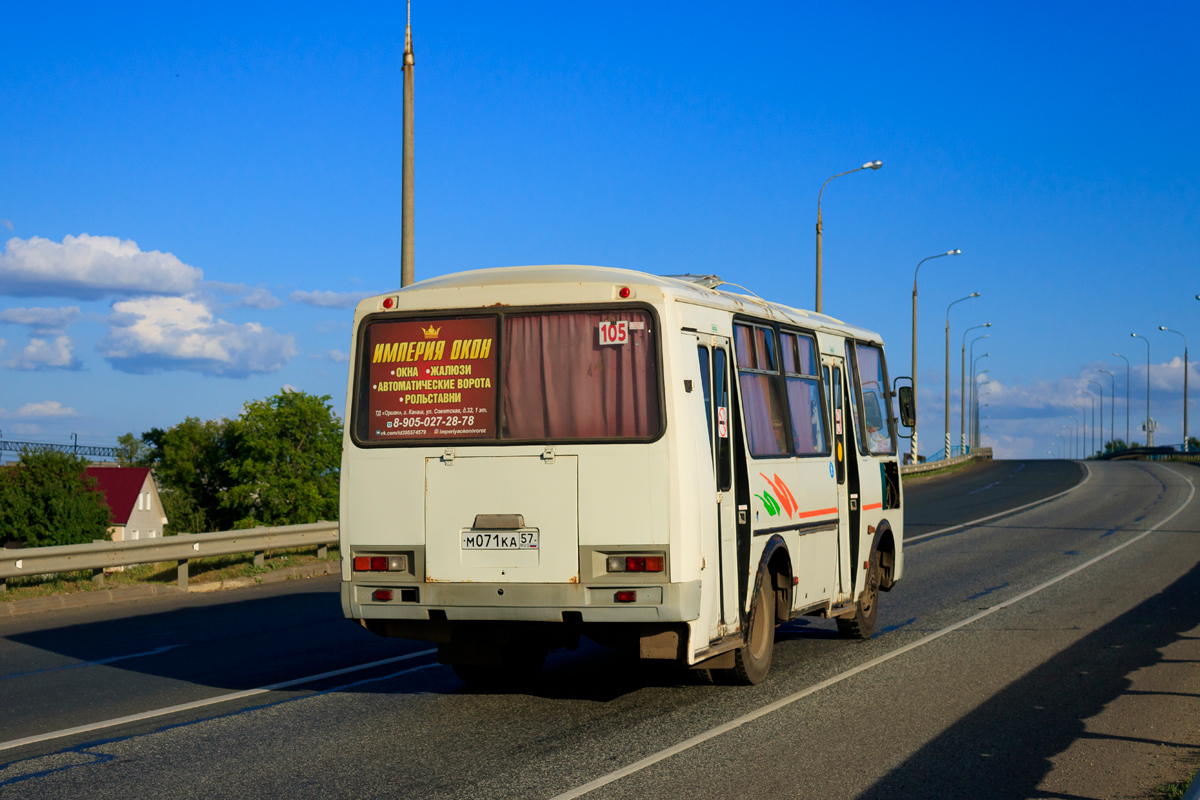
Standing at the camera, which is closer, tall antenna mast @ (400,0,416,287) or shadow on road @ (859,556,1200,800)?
shadow on road @ (859,556,1200,800)

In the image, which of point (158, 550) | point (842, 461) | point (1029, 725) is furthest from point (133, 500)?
point (1029, 725)

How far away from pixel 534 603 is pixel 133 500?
10534cm

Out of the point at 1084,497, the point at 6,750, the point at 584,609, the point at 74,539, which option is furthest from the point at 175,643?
the point at 74,539

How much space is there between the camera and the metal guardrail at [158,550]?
539 inches

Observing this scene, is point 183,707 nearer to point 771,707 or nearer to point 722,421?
point 771,707

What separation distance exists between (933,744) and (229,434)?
87097 mm

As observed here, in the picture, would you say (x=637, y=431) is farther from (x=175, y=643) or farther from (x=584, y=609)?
(x=175, y=643)

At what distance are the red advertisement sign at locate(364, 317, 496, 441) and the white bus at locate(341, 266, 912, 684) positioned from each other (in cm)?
1

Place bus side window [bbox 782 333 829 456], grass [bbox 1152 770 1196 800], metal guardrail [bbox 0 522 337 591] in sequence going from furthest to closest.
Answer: metal guardrail [bbox 0 522 337 591]
bus side window [bbox 782 333 829 456]
grass [bbox 1152 770 1196 800]

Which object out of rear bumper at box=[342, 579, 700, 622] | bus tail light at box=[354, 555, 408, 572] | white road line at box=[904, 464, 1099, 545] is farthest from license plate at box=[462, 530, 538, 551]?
white road line at box=[904, 464, 1099, 545]

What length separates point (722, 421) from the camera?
8.29 metres

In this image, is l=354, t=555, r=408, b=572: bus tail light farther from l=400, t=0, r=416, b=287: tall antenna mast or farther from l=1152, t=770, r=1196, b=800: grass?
l=400, t=0, r=416, b=287: tall antenna mast

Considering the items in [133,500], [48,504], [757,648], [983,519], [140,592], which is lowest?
[133,500]

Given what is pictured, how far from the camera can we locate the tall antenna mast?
16.6m
